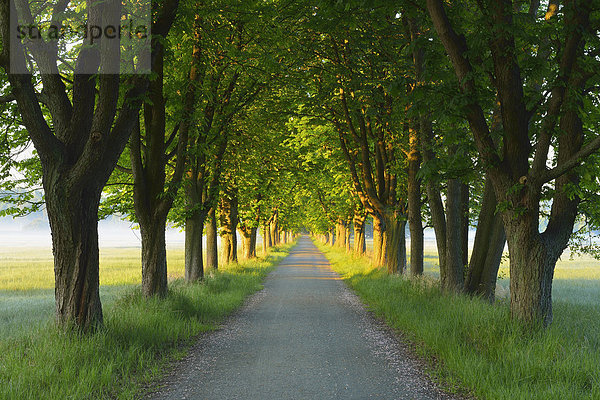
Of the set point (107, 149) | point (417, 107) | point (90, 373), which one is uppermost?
point (417, 107)

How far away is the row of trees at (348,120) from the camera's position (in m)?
6.13

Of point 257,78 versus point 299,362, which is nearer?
Answer: point 299,362

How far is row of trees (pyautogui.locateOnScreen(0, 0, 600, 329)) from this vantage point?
20.1 feet

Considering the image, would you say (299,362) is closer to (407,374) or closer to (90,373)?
(407,374)

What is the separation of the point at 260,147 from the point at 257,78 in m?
5.49

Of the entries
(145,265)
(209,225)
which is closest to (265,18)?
(145,265)

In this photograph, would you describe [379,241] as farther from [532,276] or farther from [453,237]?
[532,276]

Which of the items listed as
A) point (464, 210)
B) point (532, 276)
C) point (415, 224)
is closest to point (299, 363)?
point (532, 276)

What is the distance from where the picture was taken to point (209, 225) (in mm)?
19422

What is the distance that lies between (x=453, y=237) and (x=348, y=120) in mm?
7072

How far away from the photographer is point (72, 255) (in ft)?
21.2

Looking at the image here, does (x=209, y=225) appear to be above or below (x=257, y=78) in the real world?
below

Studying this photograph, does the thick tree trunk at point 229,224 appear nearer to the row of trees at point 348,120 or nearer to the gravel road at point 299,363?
the row of trees at point 348,120

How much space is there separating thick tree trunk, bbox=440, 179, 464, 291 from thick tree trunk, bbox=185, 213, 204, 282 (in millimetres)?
8156
